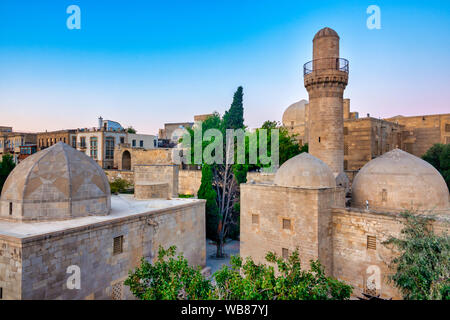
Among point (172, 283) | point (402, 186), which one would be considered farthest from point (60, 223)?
point (402, 186)

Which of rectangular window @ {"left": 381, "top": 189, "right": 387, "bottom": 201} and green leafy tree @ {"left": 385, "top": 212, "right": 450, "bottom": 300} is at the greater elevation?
rectangular window @ {"left": 381, "top": 189, "right": 387, "bottom": 201}

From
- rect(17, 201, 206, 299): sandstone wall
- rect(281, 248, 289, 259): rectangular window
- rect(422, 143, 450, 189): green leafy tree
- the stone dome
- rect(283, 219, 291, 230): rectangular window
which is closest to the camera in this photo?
rect(17, 201, 206, 299): sandstone wall

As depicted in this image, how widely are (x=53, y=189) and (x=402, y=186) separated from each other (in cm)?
1348

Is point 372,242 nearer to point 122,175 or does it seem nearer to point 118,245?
point 118,245

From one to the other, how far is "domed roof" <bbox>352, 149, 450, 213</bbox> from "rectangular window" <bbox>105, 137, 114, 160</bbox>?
30.7 m

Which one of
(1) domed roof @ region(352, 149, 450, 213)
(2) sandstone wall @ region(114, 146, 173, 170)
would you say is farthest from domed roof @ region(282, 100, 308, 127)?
(1) domed roof @ region(352, 149, 450, 213)

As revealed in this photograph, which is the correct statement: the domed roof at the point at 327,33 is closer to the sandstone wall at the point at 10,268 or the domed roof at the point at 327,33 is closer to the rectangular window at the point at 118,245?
the rectangular window at the point at 118,245

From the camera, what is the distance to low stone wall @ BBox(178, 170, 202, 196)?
26.4 meters

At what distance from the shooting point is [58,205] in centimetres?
949

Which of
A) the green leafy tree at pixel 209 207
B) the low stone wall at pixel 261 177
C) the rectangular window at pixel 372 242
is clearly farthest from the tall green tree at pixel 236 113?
the rectangular window at pixel 372 242

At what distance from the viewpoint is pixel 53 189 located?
9508mm

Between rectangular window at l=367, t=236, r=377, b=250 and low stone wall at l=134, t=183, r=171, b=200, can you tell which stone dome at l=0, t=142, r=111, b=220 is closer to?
low stone wall at l=134, t=183, r=171, b=200
